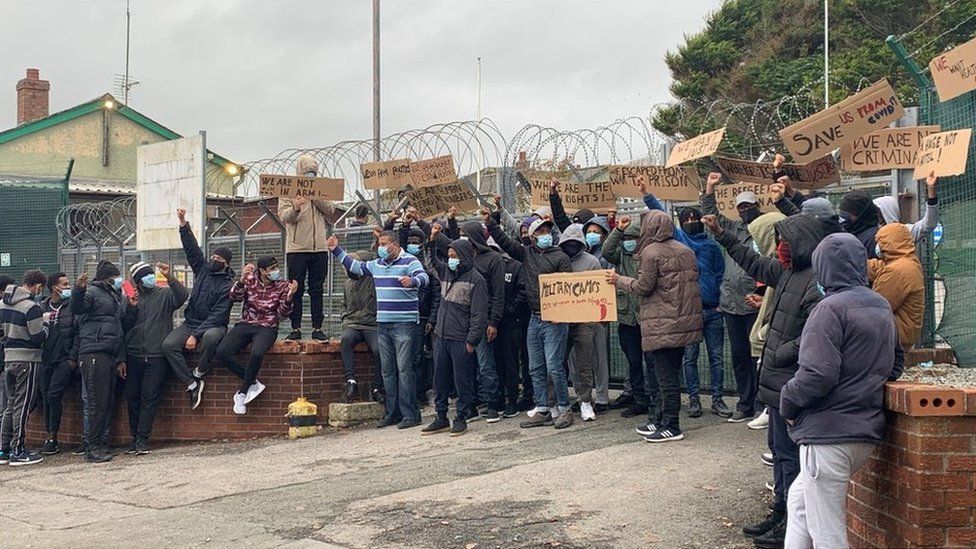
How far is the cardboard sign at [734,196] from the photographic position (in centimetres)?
786

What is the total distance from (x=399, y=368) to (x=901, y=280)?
5178 mm

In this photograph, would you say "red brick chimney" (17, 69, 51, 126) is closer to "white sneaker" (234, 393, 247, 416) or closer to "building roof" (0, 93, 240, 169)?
"building roof" (0, 93, 240, 169)

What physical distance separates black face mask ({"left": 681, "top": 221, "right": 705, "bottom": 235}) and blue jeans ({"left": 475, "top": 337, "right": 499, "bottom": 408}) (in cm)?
214

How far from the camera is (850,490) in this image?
491 centimetres

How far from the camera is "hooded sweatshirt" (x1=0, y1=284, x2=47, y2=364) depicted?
397 inches

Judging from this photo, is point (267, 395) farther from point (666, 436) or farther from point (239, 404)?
point (666, 436)

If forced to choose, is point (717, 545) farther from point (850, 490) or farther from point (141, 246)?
point (141, 246)

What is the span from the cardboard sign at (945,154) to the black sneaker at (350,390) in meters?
6.14

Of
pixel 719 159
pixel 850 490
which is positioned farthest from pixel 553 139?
pixel 850 490

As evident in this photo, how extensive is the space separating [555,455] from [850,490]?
2.90 meters

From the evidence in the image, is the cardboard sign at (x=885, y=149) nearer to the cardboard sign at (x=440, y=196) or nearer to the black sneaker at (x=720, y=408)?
the black sneaker at (x=720, y=408)

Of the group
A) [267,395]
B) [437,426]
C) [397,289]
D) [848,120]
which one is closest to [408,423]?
[437,426]

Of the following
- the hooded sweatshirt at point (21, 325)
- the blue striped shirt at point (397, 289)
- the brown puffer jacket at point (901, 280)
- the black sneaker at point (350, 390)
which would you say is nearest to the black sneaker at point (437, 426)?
the blue striped shirt at point (397, 289)

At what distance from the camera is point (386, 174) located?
1048cm
